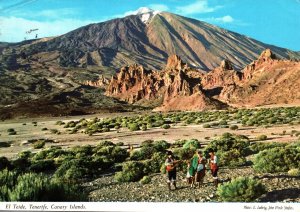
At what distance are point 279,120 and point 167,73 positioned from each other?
9.20 meters

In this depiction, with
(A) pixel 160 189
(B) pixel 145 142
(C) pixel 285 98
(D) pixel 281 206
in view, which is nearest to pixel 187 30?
(A) pixel 160 189

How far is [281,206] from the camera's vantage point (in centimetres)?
550

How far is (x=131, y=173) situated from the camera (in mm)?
11305

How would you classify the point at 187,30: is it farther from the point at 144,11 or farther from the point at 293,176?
the point at 293,176

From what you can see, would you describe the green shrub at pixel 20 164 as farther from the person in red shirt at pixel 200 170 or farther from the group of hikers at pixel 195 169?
the person in red shirt at pixel 200 170

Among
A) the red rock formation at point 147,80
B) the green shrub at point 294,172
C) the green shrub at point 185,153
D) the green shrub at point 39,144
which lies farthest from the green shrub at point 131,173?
the green shrub at point 39,144

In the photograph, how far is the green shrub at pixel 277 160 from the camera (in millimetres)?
9195

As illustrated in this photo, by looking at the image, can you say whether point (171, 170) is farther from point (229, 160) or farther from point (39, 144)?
point (39, 144)

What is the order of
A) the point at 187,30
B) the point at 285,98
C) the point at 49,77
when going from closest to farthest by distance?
the point at 187,30
the point at 285,98
the point at 49,77

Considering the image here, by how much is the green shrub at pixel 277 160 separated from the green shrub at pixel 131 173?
277cm

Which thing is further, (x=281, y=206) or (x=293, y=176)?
(x=293, y=176)

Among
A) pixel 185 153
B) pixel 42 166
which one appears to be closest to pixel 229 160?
pixel 185 153

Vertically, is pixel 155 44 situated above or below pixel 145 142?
above

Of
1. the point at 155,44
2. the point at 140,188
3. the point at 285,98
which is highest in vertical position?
the point at 155,44
